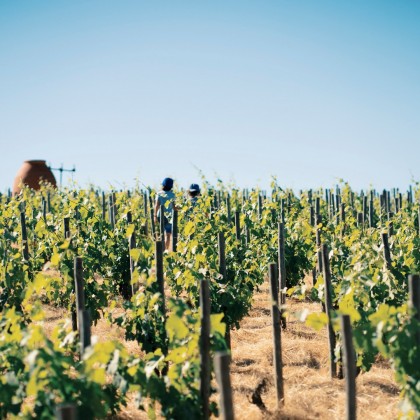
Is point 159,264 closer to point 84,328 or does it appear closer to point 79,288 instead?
point 79,288

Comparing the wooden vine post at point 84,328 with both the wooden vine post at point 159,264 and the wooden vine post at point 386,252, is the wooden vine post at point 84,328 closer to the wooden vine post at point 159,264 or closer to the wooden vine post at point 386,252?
the wooden vine post at point 159,264

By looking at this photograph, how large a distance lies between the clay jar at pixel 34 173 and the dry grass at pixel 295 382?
20.1m

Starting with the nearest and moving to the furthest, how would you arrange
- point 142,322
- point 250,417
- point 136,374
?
point 136,374 → point 250,417 → point 142,322

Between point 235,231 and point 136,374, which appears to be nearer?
point 136,374

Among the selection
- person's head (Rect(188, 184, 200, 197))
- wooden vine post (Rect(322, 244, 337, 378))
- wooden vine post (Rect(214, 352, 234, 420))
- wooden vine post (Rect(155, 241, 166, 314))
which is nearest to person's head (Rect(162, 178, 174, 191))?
person's head (Rect(188, 184, 200, 197))

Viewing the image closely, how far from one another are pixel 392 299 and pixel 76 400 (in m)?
2.93

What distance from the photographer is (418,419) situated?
257 cm

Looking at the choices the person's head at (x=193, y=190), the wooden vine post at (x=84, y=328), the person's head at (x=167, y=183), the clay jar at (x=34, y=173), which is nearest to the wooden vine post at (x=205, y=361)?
the wooden vine post at (x=84, y=328)

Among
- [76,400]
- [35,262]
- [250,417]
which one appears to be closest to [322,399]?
[250,417]

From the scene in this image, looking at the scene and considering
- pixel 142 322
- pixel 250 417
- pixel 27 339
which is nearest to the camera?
pixel 27 339

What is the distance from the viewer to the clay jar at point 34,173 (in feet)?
82.2

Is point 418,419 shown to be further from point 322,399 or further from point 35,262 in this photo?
point 35,262

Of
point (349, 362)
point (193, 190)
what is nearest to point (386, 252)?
point (349, 362)

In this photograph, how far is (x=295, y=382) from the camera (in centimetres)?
469
